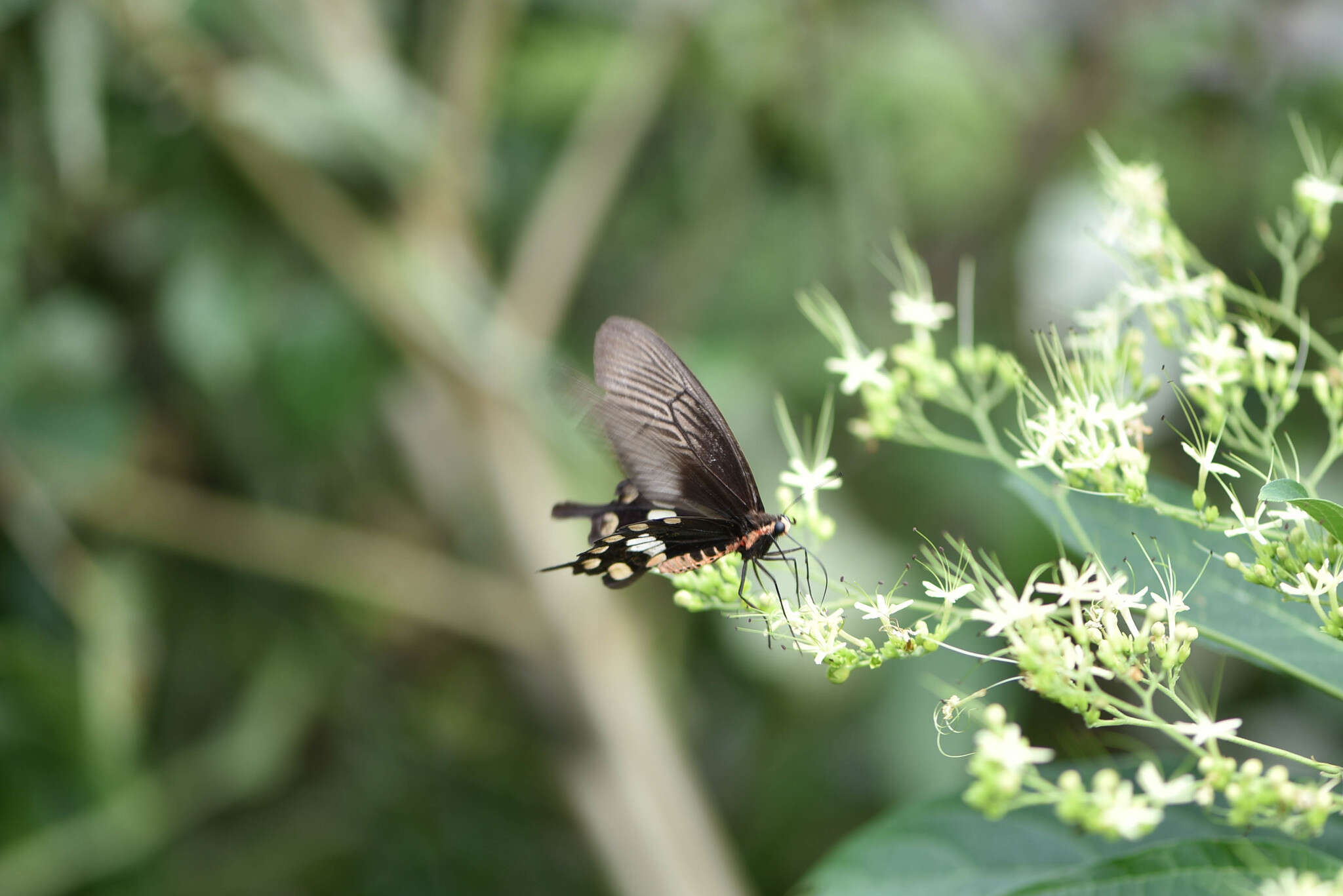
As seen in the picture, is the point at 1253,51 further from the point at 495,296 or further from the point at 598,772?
the point at 598,772

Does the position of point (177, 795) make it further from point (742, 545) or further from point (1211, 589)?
point (1211, 589)

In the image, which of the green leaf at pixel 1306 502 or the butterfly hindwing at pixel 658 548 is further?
the butterfly hindwing at pixel 658 548

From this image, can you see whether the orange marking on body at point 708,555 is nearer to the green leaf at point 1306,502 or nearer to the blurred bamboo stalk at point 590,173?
the green leaf at point 1306,502

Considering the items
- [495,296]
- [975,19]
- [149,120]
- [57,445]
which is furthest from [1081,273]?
[57,445]

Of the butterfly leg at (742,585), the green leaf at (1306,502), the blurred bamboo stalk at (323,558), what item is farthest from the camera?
the blurred bamboo stalk at (323,558)

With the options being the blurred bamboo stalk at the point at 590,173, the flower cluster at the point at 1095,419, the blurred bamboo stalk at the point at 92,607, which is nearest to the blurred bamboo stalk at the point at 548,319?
the blurred bamboo stalk at the point at 590,173

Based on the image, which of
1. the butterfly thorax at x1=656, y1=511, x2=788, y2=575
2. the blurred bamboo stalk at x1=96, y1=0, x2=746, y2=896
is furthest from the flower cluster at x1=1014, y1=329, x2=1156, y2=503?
the blurred bamboo stalk at x1=96, y1=0, x2=746, y2=896
